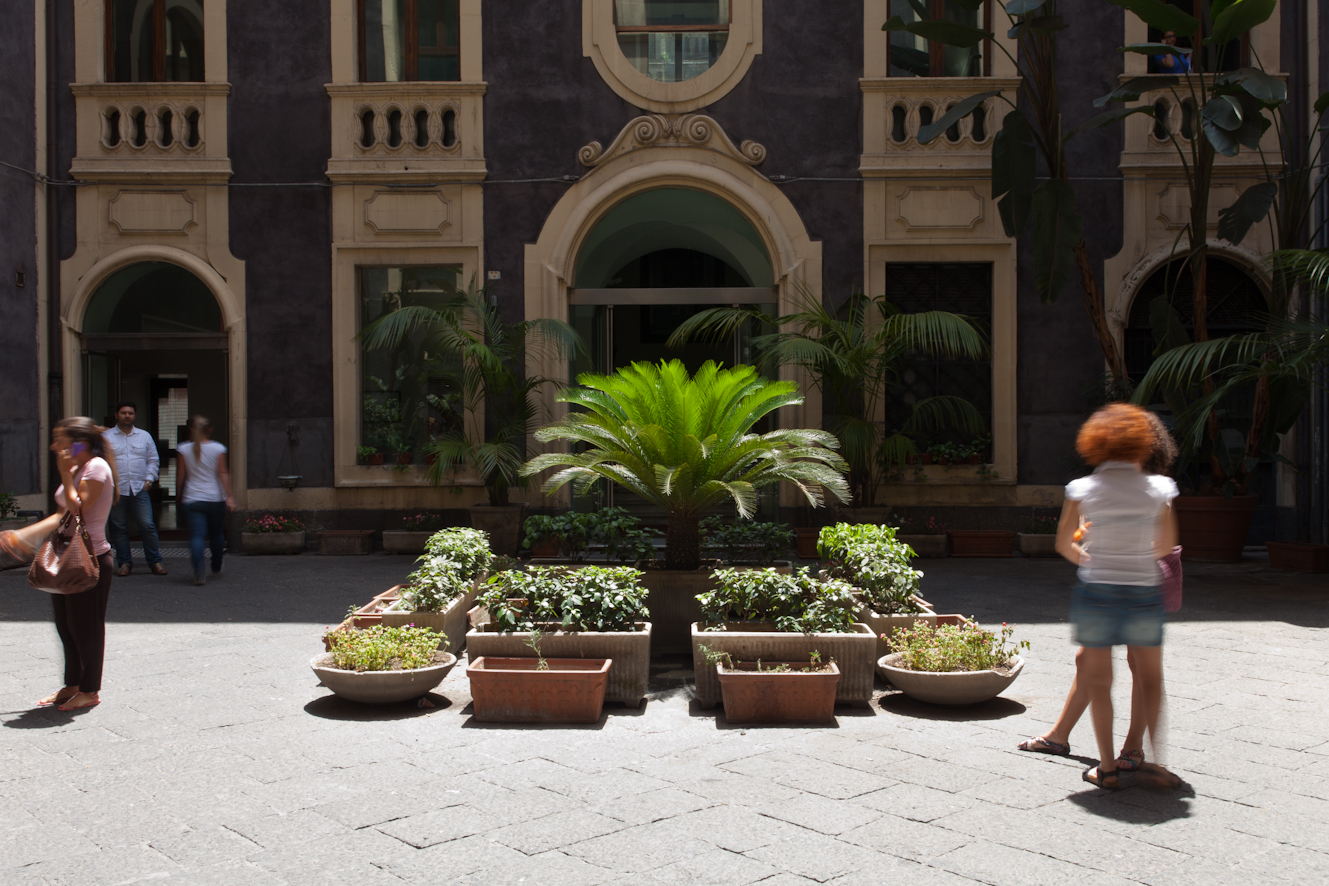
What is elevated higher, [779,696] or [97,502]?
[97,502]

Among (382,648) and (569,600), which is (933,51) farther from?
(382,648)

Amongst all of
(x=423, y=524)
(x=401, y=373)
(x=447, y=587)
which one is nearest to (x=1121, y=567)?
(x=447, y=587)

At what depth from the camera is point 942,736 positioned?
521 cm

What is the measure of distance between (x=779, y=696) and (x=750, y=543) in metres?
2.38

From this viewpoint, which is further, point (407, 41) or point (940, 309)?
point (407, 41)

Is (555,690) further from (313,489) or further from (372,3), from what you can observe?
(372,3)

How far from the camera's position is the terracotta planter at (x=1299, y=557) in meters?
10.8

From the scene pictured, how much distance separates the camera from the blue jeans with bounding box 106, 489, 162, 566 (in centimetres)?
1063

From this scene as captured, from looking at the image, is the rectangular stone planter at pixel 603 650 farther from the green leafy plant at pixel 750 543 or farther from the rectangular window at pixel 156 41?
the rectangular window at pixel 156 41

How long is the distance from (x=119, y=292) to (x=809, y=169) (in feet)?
29.1

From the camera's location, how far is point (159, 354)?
15.0m

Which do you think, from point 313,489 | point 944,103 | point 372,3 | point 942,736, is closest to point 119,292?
point 313,489

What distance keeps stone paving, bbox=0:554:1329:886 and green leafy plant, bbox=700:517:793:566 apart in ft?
4.21

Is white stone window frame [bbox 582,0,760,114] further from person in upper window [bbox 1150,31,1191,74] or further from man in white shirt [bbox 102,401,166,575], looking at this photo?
man in white shirt [bbox 102,401,166,575]
